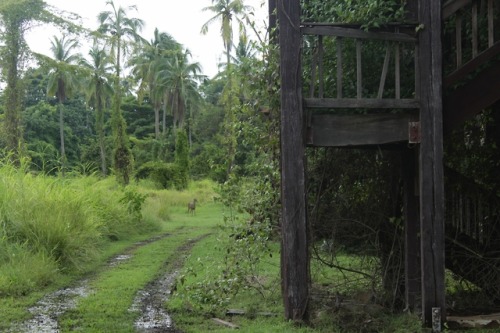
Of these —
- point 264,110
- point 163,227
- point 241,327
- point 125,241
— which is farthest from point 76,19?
point 241,327

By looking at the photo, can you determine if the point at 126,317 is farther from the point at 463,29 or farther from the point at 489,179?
the point at 463,29

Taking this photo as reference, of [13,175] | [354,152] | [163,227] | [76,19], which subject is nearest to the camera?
[354,152]

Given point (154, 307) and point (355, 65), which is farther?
point (154, 307)

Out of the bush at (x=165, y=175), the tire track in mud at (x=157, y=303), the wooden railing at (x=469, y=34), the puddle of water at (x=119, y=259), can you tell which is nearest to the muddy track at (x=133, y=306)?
the tire track in mud at (x=157, y=303)

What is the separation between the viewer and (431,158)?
20.5 ft

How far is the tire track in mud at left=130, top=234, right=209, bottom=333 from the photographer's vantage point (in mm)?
7016

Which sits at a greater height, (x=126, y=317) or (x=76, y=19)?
(x=76, y=19)

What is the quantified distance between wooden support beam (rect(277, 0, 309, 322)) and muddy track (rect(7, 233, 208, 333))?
161cm

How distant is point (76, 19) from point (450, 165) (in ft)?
79.6

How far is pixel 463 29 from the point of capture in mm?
7250

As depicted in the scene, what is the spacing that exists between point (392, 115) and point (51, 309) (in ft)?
17.5

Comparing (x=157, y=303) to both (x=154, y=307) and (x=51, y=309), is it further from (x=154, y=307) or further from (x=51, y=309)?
(x=51, y=309)

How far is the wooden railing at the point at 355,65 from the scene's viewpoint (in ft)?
20.3

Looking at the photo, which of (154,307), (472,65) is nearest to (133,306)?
(154,307)
